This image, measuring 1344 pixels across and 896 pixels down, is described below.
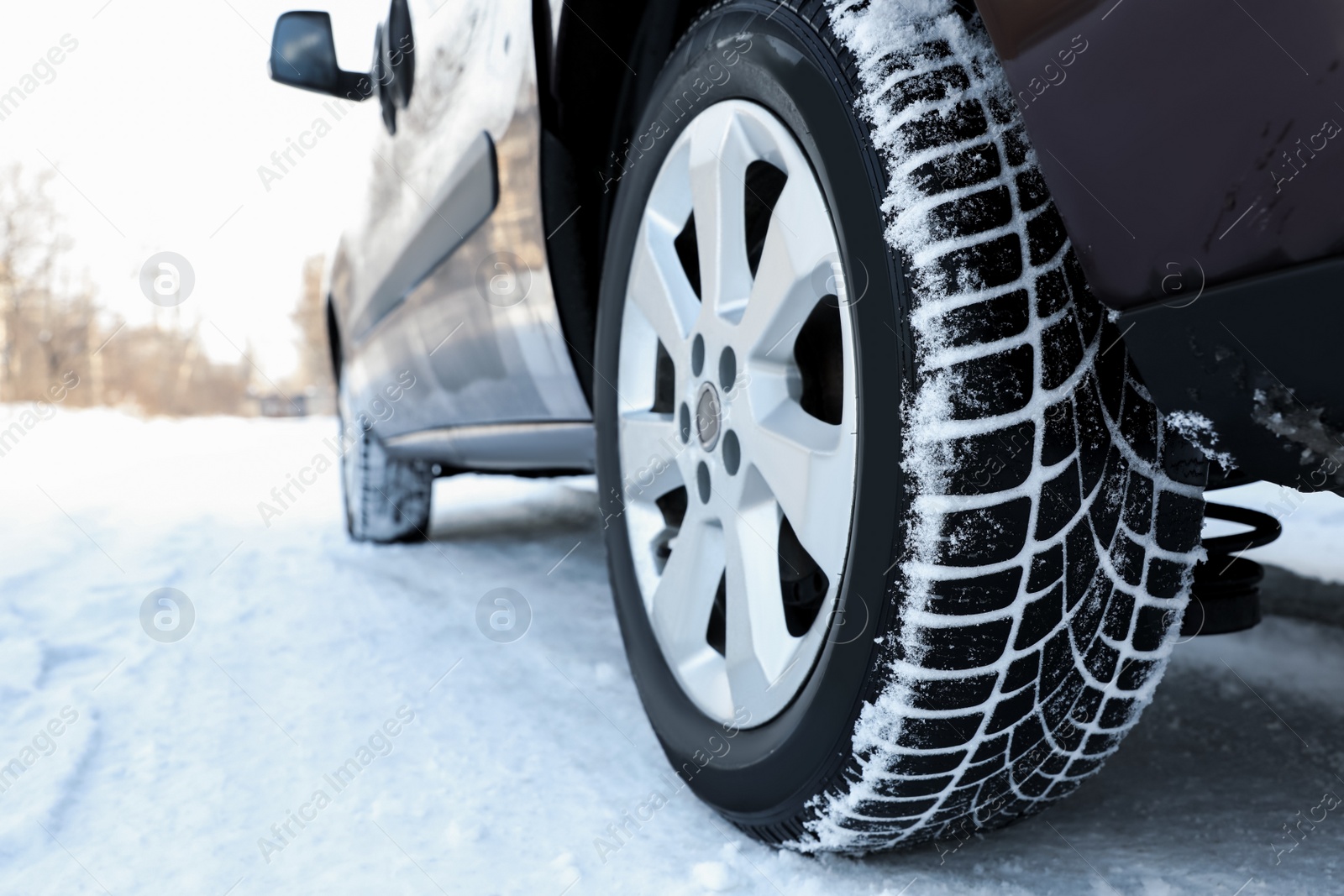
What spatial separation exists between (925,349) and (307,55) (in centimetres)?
198

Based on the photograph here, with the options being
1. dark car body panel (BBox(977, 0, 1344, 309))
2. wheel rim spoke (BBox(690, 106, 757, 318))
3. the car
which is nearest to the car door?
the car

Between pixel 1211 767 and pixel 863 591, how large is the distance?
758 mm

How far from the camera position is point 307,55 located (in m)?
2.19

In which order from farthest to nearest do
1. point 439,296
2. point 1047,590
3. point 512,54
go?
1. point 439,296
2. point 512,54
3. point 1047,590

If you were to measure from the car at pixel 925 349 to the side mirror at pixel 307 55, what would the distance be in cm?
90

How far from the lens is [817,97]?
0.89m

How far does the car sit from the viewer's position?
60 centimetres

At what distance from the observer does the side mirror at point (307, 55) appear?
216cm

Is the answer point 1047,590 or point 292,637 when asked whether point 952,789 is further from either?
point 292,637

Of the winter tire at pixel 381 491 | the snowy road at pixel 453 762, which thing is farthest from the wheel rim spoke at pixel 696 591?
the winter tire at pixel 381 491

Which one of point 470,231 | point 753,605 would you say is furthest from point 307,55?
point 753,605

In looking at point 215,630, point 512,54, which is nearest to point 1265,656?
point 512,54

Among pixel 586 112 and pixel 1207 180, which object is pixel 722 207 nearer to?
pixel 586 112

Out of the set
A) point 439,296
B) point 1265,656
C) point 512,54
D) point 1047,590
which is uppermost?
point 512,54
